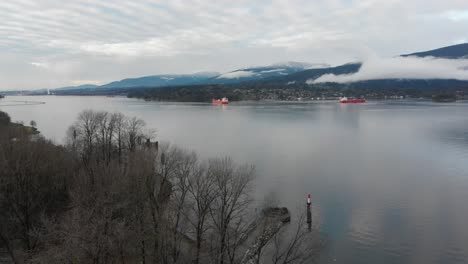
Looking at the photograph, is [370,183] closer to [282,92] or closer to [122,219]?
[122,219]

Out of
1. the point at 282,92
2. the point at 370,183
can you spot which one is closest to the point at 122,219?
the point at 370,183

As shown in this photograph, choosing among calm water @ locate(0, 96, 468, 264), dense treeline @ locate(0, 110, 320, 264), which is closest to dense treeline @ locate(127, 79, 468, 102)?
calm water @ locate(0, 96, 468, 264)

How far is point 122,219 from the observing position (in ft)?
33.4

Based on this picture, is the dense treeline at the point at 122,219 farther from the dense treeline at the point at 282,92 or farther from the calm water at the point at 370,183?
the dense treeline at the point at 282,92

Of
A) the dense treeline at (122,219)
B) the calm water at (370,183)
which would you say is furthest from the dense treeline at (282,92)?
the dense treeline at (122,219)

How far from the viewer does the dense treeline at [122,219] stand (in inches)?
331

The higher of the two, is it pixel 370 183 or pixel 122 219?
pixel 122 219

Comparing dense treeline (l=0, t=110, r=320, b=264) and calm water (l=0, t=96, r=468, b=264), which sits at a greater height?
dense treeline (l=0, t=110, r=320, b=264)

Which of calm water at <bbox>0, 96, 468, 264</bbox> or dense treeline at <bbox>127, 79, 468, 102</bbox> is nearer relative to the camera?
calm water at <bbox>0, 96, 468, 264</bbox>

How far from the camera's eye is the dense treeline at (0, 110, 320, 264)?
841 centimetres

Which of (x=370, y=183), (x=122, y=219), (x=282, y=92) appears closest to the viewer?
(x=122, y=219)

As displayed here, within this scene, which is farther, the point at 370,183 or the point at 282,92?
the point at 282,92

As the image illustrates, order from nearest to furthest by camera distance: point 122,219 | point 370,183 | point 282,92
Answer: point 122,219, point 370,183, point 282,92

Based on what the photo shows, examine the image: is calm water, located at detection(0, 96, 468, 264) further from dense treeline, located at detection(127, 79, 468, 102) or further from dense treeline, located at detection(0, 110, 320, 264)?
dense treeline, located at detection(127, 79, 468, 102)
